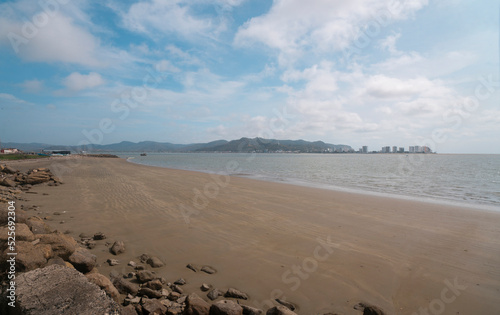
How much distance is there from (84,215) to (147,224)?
264 centimetres

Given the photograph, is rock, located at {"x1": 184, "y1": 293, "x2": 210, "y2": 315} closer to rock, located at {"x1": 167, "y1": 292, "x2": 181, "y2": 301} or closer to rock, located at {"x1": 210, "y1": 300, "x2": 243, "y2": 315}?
rock, located at {"x1": 210, "y1": 300, "x2": 243, "y2": 315}

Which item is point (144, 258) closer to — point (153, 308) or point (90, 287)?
point (153, 308)

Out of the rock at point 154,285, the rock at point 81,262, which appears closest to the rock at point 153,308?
the rock at point 154,285

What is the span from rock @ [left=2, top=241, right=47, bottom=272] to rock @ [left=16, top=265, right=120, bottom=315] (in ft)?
1.11

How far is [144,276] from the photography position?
419 centimetres

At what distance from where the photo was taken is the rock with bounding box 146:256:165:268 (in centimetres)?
485

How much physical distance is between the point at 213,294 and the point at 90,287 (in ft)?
5.92

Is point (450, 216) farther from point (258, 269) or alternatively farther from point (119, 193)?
point (119, 193)

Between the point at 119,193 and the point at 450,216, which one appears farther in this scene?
the point at 119,193

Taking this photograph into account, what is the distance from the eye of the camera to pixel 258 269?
4895 mm

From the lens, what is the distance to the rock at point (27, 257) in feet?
10.2

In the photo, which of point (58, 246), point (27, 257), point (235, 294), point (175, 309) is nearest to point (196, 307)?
point (175, 309)

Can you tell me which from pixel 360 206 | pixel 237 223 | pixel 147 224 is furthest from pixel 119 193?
pixel 360 206

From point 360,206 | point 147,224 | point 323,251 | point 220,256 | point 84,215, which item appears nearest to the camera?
point 220,256
